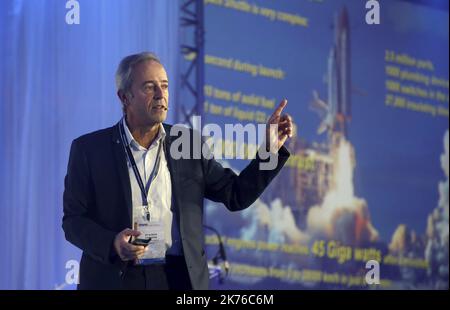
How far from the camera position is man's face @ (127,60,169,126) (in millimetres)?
3041

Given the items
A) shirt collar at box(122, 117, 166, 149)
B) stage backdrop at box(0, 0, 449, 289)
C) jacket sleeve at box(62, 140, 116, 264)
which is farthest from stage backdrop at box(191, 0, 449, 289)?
jacket sleeve at box(62, 140, 116, 264)

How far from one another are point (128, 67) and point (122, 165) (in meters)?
0.38

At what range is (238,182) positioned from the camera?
3090mm

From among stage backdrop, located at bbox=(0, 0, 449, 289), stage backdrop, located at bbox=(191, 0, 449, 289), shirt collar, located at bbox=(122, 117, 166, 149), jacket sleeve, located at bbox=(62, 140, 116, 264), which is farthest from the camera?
stage backdrop, located at bbox=(191, 0, 449, 289)

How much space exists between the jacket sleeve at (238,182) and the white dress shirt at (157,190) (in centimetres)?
18

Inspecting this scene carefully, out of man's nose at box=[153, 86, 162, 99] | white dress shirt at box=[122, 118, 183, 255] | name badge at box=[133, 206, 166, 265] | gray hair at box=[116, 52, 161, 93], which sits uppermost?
gray hair at box=[116, 52, 161, 93]

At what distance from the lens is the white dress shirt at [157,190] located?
2.96m

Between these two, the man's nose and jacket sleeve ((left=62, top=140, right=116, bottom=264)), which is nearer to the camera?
jacket sleeve ((left=62, top=140, right=116, bottom=264))

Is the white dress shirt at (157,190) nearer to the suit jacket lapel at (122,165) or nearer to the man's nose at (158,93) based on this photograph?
the suit jacket lapel at (122,165)

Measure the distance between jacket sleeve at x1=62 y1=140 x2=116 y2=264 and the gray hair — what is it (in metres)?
0.27

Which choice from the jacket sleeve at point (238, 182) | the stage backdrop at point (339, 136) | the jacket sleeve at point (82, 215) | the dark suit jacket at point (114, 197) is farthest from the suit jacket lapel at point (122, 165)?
the stage backdrop at point (339, 136)

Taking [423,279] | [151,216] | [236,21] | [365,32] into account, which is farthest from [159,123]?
[423,279]

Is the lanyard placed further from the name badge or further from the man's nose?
the man's nose

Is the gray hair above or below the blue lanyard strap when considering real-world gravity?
above
